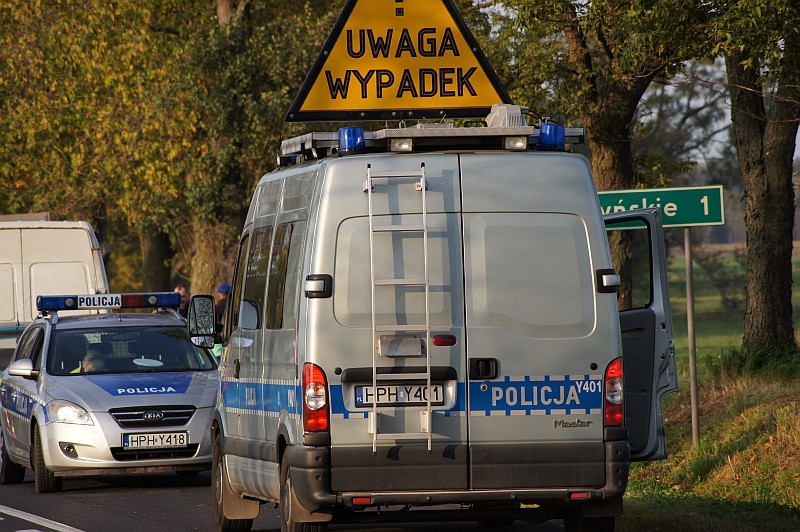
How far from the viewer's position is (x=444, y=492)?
7715 millimetres

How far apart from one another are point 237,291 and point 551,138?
2.61 meters

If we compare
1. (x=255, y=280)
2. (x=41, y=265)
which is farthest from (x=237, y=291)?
(x=41, y=265)

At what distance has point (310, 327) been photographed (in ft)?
25.2

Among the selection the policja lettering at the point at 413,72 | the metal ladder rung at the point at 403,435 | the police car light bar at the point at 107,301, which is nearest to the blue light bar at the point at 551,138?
the metal ladder rung at the point at 403,435

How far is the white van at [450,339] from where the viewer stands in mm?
7688

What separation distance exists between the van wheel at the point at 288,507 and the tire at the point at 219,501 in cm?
181

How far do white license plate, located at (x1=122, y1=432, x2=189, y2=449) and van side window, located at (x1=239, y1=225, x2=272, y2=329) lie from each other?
3993 mm

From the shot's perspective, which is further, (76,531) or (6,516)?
(6,516)

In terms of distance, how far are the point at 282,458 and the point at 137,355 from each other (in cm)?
650

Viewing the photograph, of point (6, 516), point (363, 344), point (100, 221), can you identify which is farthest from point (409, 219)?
point (100, 221)

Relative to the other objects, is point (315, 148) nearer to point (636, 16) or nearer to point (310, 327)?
point (310, 327)

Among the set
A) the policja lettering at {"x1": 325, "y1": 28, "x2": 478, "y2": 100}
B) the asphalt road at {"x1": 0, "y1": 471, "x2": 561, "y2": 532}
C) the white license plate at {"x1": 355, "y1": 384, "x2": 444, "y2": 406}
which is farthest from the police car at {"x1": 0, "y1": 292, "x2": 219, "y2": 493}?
the white license plate at {"x1": 355, "y1": 384, "x2": 444, "y2": 406}

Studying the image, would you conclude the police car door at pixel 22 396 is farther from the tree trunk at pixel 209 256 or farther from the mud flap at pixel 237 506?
the tree trunk at pixel 209 256

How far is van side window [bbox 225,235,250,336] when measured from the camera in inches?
385
